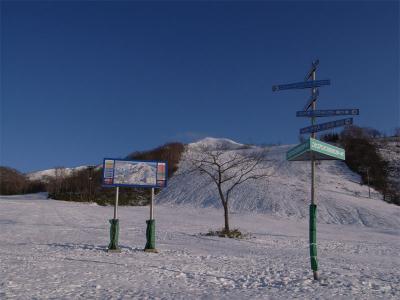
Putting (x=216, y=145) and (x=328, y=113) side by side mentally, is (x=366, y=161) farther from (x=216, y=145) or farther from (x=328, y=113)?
(x=328, y=113)

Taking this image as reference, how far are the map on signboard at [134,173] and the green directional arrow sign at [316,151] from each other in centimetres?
643

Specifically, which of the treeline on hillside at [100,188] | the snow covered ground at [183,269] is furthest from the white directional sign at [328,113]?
the treeline on hillside at [100,188]

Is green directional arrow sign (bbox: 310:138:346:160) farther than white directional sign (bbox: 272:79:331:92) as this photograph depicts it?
No

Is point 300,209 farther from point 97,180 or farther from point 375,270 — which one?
point 97,180

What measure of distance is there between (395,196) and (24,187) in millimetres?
77082

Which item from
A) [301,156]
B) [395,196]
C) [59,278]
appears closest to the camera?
[59,278]

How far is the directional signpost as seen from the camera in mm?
9578

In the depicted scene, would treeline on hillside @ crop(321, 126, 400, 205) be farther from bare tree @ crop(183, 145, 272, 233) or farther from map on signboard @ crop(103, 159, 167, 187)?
map on signboard @ crop(103, 159, 167, 187)

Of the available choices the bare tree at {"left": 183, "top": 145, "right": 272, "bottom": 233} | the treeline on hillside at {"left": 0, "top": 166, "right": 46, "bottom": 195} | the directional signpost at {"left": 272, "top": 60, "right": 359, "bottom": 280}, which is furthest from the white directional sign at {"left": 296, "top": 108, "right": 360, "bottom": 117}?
the treeline on hillside at {"left": 0, "top": 166, "right": 46, "bottom": 195}

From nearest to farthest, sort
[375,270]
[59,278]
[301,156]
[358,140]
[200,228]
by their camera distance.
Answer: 1. [59,278]
2. [301,156]
3. [375,270]
4. [200,228]
5. [358,140]

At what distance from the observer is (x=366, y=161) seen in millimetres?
60469

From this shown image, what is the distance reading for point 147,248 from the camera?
47.5ft

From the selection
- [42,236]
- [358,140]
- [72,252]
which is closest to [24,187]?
[358,140]

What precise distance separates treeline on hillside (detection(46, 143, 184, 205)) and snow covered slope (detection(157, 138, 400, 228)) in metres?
4.02
